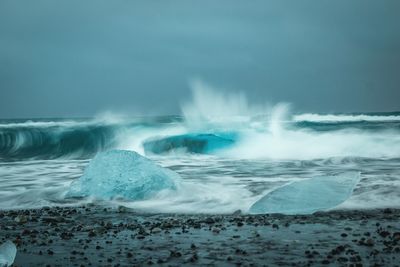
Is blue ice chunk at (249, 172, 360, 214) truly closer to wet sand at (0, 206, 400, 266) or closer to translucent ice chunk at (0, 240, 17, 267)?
wet sand at (0, 206, 400, 266)

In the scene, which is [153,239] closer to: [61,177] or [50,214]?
[50,214]

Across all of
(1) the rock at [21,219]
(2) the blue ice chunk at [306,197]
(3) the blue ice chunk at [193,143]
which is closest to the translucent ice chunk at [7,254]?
(1) the rock at [21,219]

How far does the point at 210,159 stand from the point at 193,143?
15.1 ft

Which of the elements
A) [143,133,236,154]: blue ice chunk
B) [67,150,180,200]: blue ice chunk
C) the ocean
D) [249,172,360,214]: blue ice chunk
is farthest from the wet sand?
[143,133,236,154]: blue ice chunk

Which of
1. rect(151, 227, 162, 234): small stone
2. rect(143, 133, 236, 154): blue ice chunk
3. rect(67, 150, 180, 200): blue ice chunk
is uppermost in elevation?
rect(143, 133, 236, 154): blue ice chunk

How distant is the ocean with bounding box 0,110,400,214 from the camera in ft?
28.1

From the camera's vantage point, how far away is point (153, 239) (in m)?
5.52

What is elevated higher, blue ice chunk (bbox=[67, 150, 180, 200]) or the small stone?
blue ice chunk (bbox=[67, 150, 180, 200])

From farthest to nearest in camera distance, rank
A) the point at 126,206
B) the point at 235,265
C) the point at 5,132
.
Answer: the point at 5,132, the point at 126,206, the point at 235,265

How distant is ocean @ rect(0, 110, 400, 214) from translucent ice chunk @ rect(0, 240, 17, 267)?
2.98 metres

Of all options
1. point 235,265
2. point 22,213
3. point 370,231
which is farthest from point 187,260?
point 22,213

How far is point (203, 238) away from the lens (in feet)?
18.1

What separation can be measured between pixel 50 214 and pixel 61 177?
585 cm

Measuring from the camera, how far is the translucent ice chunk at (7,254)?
439 cm
